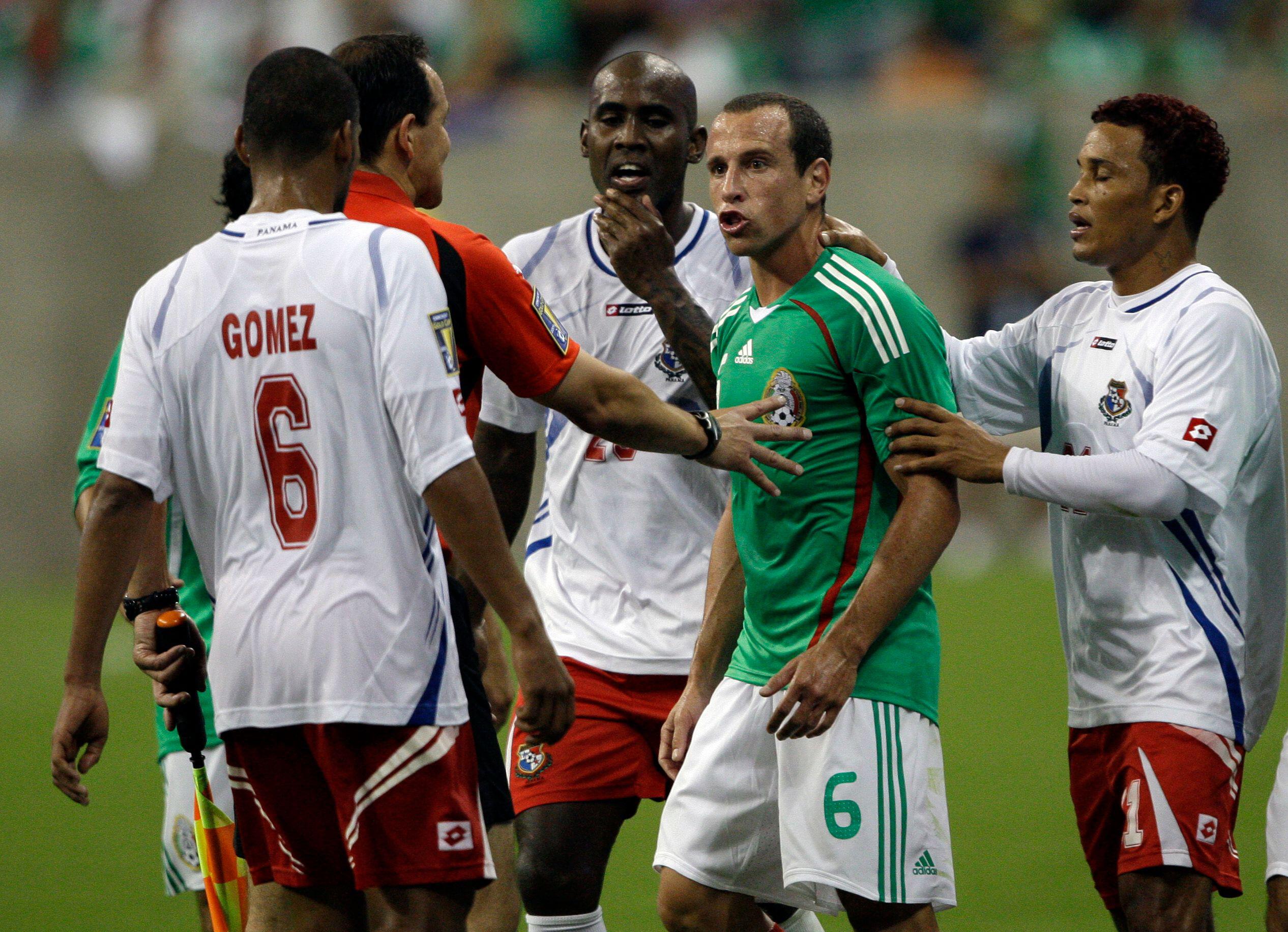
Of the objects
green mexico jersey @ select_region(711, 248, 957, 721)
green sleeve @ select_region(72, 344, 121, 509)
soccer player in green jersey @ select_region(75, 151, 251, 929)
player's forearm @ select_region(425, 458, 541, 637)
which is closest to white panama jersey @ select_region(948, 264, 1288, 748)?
green mexico jersey @ select_region(711, 248, 957, 721)

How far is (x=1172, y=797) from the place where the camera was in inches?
160

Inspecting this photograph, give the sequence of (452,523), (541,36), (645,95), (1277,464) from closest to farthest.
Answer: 1. (452,523)
2. (1277,464)
3. (645,95)
4. (541,36)

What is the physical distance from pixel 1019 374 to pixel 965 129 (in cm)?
1035

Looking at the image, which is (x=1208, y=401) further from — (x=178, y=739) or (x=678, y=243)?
(x=178, y=739)

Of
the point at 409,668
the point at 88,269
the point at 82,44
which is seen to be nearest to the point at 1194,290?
the point at 409,668

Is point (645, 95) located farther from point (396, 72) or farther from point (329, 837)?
point (329, 837)

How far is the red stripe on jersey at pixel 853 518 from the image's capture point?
162 inches

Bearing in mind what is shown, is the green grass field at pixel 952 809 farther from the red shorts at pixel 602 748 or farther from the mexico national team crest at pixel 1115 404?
the mexico national team crest at pixel 1115 404

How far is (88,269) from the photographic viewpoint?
1422cm

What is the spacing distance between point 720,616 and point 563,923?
1.00 meters

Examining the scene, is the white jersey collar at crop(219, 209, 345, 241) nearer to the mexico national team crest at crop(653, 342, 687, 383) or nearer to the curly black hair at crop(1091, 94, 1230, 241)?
the mexico national team crest at crop(653, 342, 687, 383)

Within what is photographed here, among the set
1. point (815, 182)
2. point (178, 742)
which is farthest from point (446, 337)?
point (178, 742)

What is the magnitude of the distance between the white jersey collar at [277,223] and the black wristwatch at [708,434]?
1.03 meters

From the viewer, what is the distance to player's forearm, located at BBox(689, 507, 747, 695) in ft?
15.0
